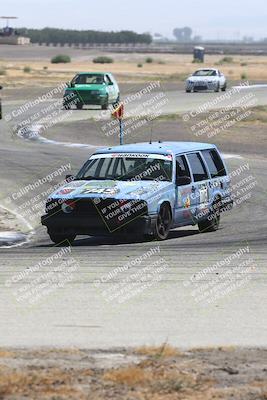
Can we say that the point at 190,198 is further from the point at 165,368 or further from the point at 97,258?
the point at 165,368

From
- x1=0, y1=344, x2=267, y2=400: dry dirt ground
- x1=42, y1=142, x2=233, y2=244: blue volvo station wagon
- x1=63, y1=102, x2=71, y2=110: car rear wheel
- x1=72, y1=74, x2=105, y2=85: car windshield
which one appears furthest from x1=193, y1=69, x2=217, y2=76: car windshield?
x1=0, y1=344, x2=267, y2=400: dry dirt ground

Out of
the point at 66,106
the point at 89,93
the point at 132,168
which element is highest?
the point at 132,168

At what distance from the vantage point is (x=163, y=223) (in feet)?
51.8

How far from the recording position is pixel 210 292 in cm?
1049

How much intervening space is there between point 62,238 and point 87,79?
1266 inches

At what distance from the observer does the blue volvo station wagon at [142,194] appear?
1515 cm

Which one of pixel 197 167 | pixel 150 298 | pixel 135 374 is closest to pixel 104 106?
pixel 197 167

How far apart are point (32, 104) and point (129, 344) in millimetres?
42086

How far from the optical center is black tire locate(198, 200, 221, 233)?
17.4m

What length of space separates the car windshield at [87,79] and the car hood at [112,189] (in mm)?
30669

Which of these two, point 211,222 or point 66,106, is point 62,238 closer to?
point 211,222

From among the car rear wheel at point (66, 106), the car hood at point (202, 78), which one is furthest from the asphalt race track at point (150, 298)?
the car hood at point (202, 78)

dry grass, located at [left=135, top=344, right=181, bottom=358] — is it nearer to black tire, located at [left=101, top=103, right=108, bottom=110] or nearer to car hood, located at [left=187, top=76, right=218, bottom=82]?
black tire, located at [left=101, top=103, right=108, bottom=110]

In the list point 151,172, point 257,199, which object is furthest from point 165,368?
point 257,199
